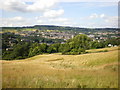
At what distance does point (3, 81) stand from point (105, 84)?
16.3ft

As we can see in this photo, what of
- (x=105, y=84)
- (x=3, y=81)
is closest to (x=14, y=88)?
(x=3, y=81)

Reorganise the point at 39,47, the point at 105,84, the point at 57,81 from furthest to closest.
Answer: the point at 39,47 → the point at 57,81 → the point at 105,84

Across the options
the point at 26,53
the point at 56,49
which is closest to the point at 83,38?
the point at 56,49

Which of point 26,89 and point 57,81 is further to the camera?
point 57,81

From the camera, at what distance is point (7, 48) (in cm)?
7388

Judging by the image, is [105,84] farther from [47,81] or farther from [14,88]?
[14,88]

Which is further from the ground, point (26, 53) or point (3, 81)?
point (3, 81)

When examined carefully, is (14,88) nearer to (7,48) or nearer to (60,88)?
(60,88)

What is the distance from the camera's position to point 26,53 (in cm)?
7381

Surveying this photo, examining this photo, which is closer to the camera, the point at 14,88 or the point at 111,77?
the point at 14,88

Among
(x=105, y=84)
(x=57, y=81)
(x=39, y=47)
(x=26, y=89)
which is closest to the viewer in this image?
(x=26, y=89)

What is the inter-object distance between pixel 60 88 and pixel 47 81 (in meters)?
1.15

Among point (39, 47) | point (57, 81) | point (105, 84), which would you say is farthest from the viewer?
point (39, 47)

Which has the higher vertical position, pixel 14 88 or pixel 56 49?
pixel 14 88
